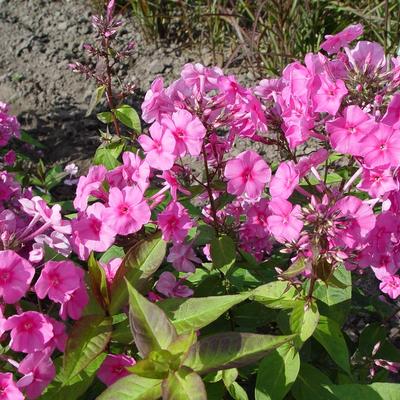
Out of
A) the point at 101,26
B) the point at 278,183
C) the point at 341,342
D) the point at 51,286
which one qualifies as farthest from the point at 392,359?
the point at 101,26

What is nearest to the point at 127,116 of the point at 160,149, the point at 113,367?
the point at 160,149

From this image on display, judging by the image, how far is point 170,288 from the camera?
183 cm

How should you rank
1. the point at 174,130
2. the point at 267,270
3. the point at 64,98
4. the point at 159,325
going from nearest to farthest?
the point at 159,325, the point at 174,130, the point at 267,270, the point at 64,98

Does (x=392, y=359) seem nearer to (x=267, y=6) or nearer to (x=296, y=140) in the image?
(x=296, y=140)

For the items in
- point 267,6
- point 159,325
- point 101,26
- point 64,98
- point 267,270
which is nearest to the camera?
point 159,325

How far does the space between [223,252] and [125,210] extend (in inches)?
15.1

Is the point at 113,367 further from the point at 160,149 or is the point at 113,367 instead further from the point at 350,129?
the point at 350,129

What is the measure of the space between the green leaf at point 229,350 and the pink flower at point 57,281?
310mm

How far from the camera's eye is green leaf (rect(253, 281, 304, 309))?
66.3 inches

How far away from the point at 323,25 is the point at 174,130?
333 cm

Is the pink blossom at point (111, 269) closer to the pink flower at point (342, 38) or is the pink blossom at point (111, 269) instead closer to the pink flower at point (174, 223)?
the pink flower at point (174, 223)

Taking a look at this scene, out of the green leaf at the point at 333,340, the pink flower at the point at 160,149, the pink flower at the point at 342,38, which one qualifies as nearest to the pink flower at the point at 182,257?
the pink flower at the point at 160,149

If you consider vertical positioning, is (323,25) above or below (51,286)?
below

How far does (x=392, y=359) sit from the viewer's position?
220 centimetres
